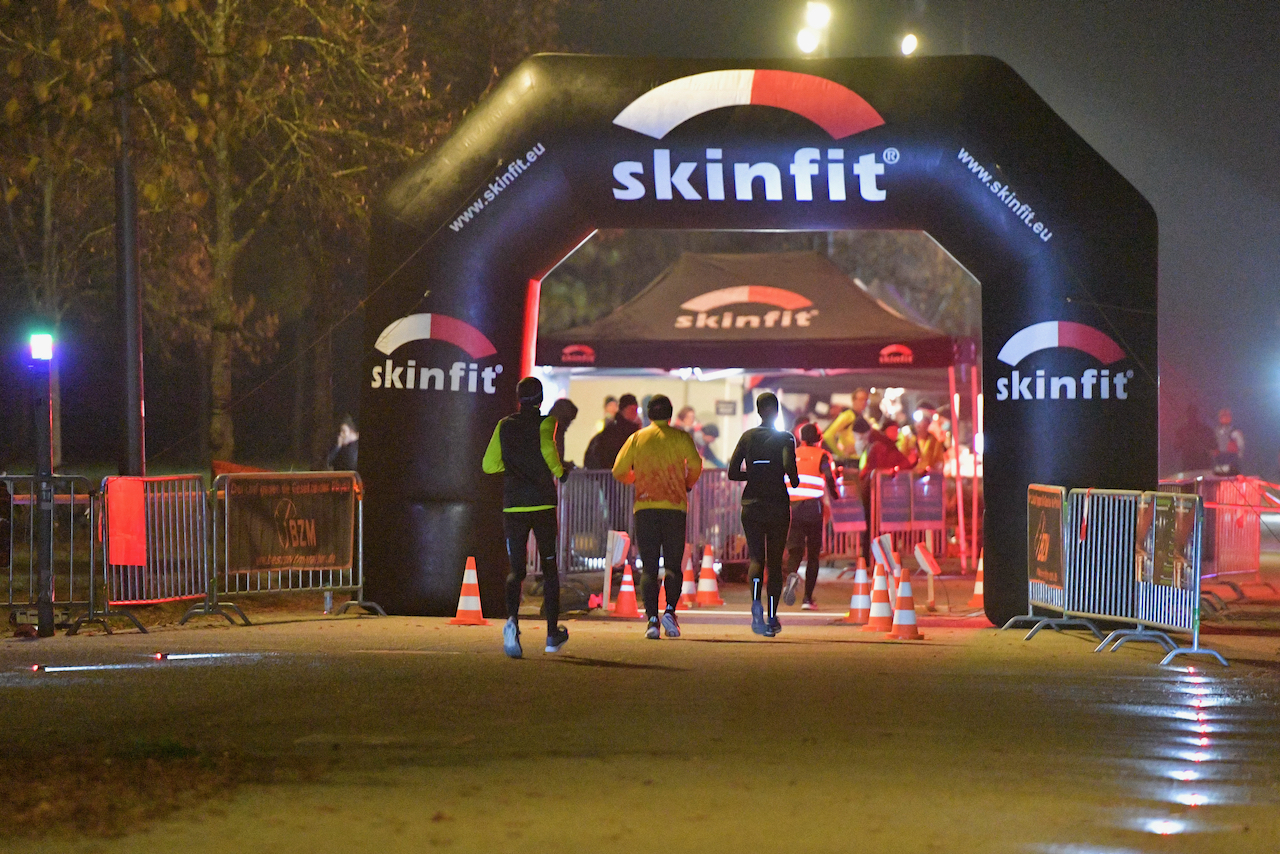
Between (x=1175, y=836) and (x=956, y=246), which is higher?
(x=956, y=246)

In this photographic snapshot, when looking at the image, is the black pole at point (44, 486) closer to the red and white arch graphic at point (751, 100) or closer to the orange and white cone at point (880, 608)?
the red and white arch graphic at point (751, 100)

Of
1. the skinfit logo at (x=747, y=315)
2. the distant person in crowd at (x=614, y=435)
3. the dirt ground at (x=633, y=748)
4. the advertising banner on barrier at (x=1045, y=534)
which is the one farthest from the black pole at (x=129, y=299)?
the skinfit logo at (x=747, y=315)

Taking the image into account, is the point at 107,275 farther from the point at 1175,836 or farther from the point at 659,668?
the point at 1175,836

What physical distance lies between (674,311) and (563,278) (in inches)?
751

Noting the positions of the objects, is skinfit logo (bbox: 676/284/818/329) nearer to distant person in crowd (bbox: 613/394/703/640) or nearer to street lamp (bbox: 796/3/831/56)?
street lamp (bbox: 796/3/831/56)

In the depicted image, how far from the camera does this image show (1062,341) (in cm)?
1250

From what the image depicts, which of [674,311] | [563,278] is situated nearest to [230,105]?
[674,311]

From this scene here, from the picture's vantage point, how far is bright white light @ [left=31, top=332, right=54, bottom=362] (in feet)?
38.2

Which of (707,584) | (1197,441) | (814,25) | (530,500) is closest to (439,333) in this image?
(530,500)

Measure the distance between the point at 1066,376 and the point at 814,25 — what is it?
476 inches

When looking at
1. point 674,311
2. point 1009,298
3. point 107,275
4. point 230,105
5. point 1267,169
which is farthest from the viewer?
point 1267,169

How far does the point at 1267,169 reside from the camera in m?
35.2

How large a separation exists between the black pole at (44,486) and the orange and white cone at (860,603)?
647 centimetres

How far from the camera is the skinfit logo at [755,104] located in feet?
42.1
